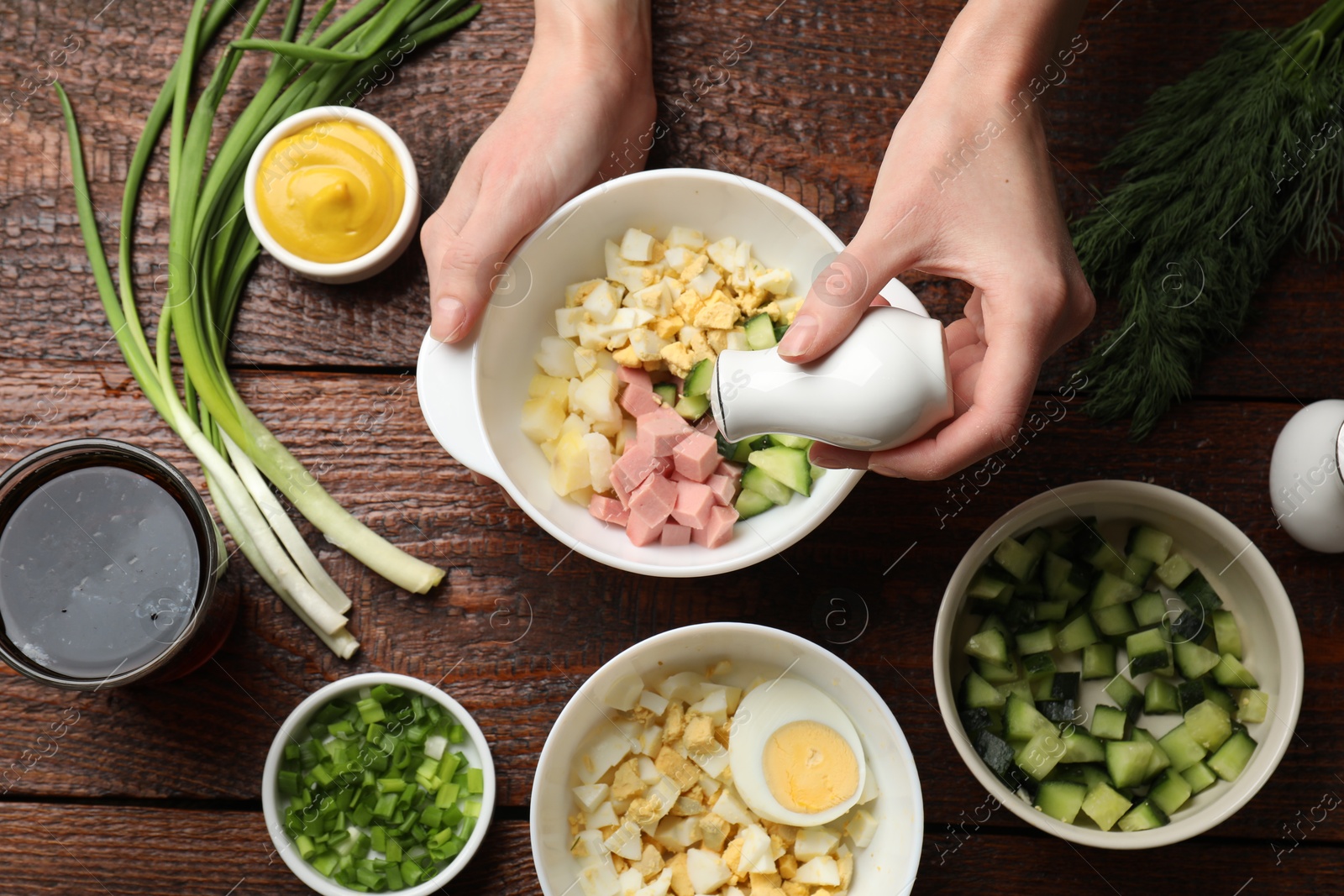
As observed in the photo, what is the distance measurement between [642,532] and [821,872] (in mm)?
579

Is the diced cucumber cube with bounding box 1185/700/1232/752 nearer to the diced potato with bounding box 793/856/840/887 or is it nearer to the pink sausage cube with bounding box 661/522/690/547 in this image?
the diced potato with bounding box 793/856/840/887

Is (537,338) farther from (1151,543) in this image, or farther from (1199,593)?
(1199,593)

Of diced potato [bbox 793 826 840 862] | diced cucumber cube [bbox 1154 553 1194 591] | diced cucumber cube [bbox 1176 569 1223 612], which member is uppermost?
diced cucumber cube [bbox 1154 553 1194 591]

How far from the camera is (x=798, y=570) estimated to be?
1.51 m

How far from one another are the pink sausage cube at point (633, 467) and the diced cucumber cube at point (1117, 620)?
78 cm

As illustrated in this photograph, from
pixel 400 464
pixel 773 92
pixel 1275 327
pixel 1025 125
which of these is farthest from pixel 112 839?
pixel 1275 327

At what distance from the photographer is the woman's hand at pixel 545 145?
4.23 ft

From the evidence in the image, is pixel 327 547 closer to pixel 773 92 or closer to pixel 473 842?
pixel 473 842

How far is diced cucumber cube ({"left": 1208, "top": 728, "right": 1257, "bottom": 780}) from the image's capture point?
139 centimetres

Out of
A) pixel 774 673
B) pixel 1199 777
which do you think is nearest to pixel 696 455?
pixel 774 673

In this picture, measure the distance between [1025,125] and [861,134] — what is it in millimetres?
381

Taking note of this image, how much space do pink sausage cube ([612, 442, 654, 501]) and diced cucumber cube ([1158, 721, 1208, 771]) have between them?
928mm

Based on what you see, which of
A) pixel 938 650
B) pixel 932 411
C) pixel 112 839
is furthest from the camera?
pixel 112 839

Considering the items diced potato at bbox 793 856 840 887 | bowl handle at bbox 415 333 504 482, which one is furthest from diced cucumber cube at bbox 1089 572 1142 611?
bowl handle at bbox 415 333 504 482
